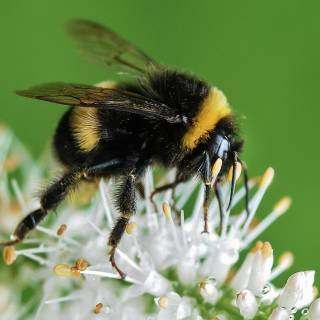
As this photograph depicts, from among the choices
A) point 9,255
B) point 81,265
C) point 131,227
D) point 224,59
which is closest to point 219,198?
point 131,227

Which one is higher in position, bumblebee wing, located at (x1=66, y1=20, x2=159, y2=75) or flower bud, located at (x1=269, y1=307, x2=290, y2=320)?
bumblebee wing, located at (x1=66, y1=20, x2=159, y2=75)

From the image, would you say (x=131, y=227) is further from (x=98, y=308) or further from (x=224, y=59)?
(x=224, y=59)

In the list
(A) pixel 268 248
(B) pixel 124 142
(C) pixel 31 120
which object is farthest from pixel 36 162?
(A) pixel 268 248

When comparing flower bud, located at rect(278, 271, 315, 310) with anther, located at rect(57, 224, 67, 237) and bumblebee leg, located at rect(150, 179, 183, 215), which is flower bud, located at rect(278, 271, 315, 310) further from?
anther, located at rect(57, 224, 67, 237)

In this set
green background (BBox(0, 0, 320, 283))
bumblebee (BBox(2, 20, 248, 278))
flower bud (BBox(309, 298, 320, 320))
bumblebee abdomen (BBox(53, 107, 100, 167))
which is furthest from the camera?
green background (BBox(0, 0, 320, 283))

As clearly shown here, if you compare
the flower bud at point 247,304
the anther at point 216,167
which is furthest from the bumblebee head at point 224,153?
the flower bud at point 247,304

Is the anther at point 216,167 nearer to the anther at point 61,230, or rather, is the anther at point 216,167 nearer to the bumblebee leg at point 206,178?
the bumblebee leg at point 206,178

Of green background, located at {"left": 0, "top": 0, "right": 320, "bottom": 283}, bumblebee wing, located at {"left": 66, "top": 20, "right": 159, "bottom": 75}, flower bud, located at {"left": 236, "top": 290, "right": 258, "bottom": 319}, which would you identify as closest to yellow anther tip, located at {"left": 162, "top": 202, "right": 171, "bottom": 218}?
flower bud, located at {"left": 236, "top": 290, "right": 258, "bottom": 319}

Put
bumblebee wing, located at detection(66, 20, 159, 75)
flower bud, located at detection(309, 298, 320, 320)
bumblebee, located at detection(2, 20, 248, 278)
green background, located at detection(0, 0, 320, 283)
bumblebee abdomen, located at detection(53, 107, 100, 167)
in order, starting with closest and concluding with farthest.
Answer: flower bud, located at detection(309, 298, 320, 320), bumblebee, located at detection(2, 20, 248, 278), bumblebee abdomen, located at detection(53, 107, 100, 167), bumblebee wing, located at detection(66, 20, 159, 75), green background, located at detection(0, 0, 320, 283)
